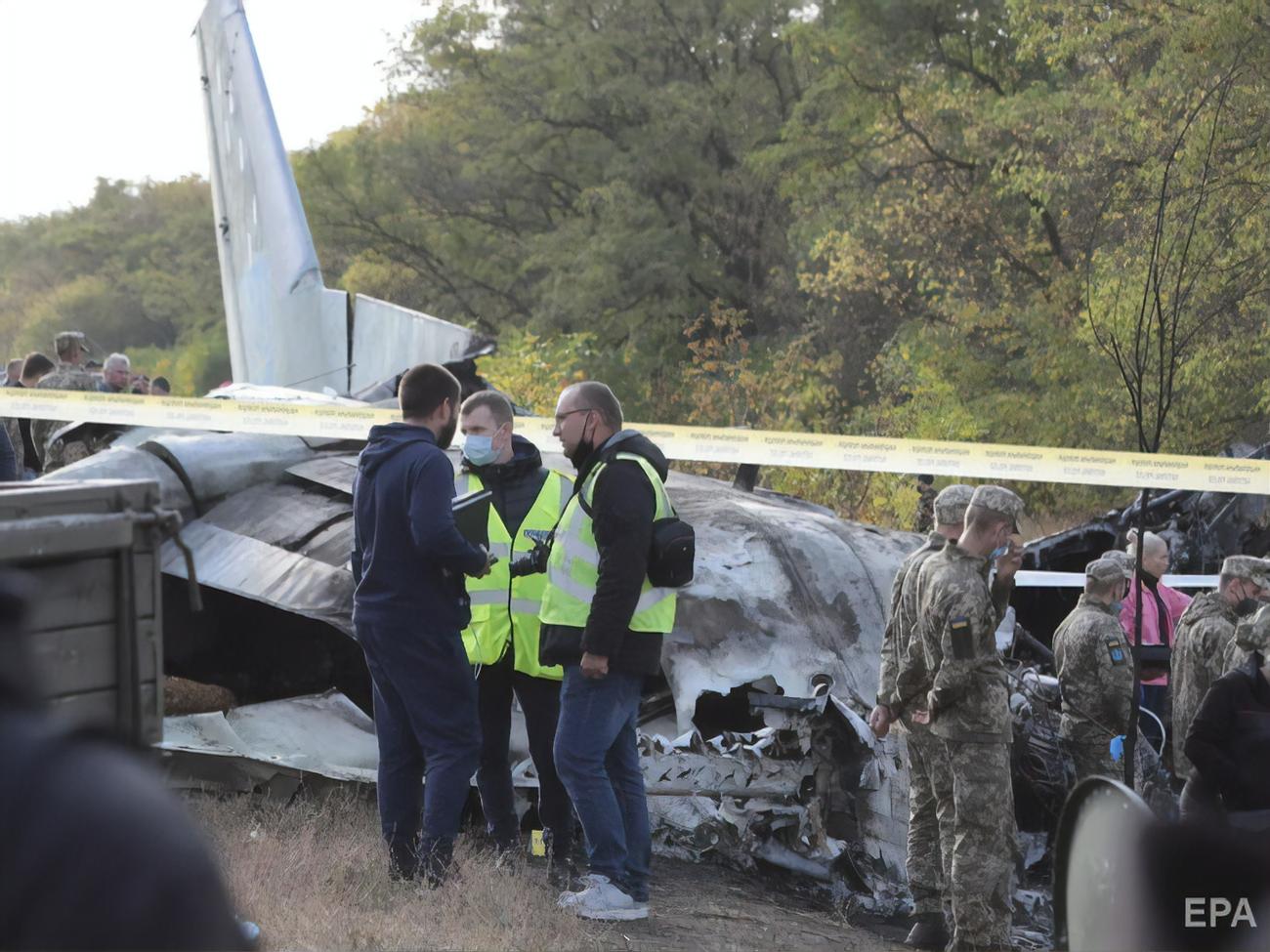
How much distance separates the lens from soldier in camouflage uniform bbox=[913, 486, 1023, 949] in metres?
5.31

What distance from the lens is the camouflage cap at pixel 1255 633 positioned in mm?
5738

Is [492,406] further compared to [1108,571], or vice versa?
[1108,571]

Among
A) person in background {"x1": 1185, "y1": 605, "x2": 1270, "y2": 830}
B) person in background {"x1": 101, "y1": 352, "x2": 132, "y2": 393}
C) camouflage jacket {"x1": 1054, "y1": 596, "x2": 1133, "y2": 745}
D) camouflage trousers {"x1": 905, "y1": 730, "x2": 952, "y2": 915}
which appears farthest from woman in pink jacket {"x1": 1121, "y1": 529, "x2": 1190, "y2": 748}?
person in background {"x1": 101, "y1": 352, "x2": 132, "y2": 393}

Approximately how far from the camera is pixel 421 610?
16.8ft

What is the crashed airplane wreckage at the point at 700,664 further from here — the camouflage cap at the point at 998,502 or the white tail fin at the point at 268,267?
the white tail fin at the point at 268,267

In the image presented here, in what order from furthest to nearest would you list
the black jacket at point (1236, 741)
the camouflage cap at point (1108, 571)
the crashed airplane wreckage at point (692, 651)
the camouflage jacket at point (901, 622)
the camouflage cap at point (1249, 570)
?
1. the camouflage cap at point (1249, 570)
2. the camouflage cap at point (1108, 571)
3. the crashed airplane wreckage at point (692, 651)
4. the camouflage jacket at point (901, 622)
5. the black jacket at point (1236, 741)

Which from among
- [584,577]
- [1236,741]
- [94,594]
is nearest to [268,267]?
[584,577]

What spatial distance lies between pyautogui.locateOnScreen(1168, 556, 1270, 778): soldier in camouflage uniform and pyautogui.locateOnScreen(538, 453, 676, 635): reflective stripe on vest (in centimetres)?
316

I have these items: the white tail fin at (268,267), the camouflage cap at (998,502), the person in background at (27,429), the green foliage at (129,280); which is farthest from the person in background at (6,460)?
A: the green foliage at (129,280)

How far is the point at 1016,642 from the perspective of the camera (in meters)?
9.18

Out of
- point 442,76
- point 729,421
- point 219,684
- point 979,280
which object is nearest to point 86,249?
point 442,76

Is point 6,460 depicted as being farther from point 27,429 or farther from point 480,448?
point 27,429

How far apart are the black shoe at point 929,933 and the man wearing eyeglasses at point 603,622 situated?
1251 millimetres

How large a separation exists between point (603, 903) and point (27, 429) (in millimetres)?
7524
